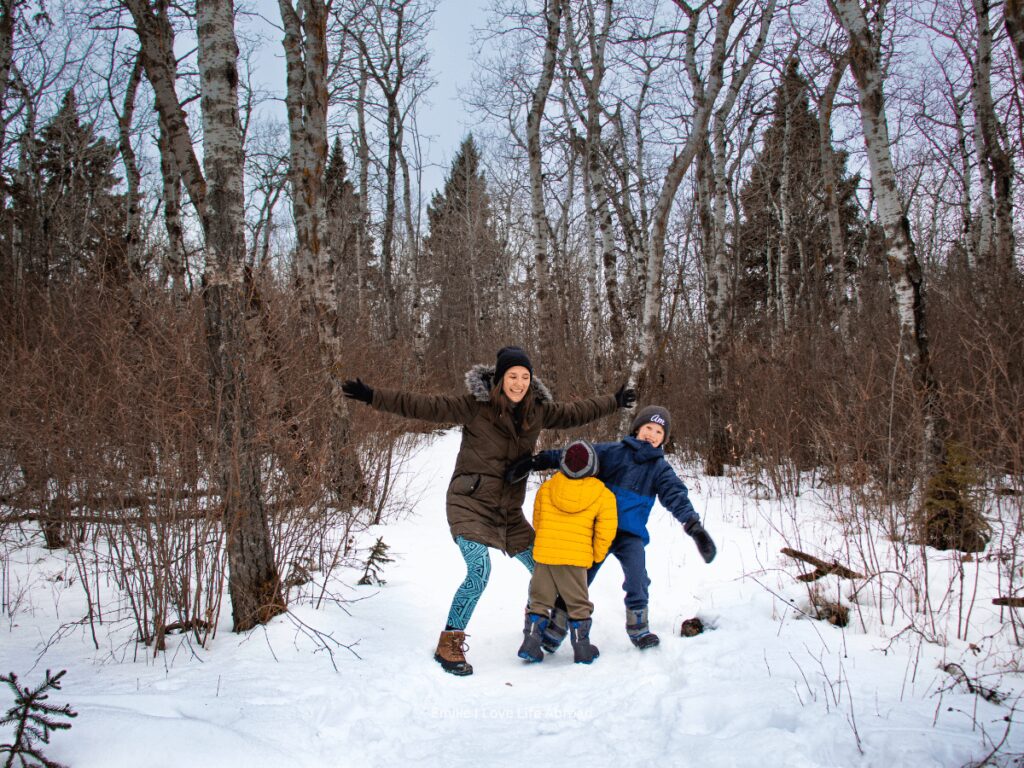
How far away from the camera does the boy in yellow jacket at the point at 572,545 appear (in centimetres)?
346

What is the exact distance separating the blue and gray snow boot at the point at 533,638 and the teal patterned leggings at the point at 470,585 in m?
0.35

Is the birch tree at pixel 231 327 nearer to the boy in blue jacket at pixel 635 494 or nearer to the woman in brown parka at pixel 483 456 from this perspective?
the woman in brown parka at pixel 483 456

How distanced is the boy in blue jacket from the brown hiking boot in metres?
0.50

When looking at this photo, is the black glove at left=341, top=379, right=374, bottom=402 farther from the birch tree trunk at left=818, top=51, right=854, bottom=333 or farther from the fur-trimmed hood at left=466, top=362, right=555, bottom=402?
the birch tree trunk at left=818, top=51, right=854, bottom=333

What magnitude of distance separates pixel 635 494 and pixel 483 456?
972mm

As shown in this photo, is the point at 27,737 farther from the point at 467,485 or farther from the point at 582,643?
the point at 582,643

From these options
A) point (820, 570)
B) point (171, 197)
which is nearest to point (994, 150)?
point (820, 570)

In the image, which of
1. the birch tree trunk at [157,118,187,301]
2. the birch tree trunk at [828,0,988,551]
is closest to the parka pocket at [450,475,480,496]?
the birch tree trunk at [828,0,988,551]

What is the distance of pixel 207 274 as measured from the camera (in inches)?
126

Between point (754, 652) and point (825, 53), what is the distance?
38.4 ft

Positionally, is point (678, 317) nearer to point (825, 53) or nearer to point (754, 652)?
point (825, 53)

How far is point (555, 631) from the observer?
3551 millimetres

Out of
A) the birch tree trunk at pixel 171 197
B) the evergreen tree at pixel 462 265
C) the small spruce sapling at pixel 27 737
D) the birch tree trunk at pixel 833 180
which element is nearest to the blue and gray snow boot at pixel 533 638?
the small spruce sapling at pixel 27 737

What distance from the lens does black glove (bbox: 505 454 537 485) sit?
3654 mm
